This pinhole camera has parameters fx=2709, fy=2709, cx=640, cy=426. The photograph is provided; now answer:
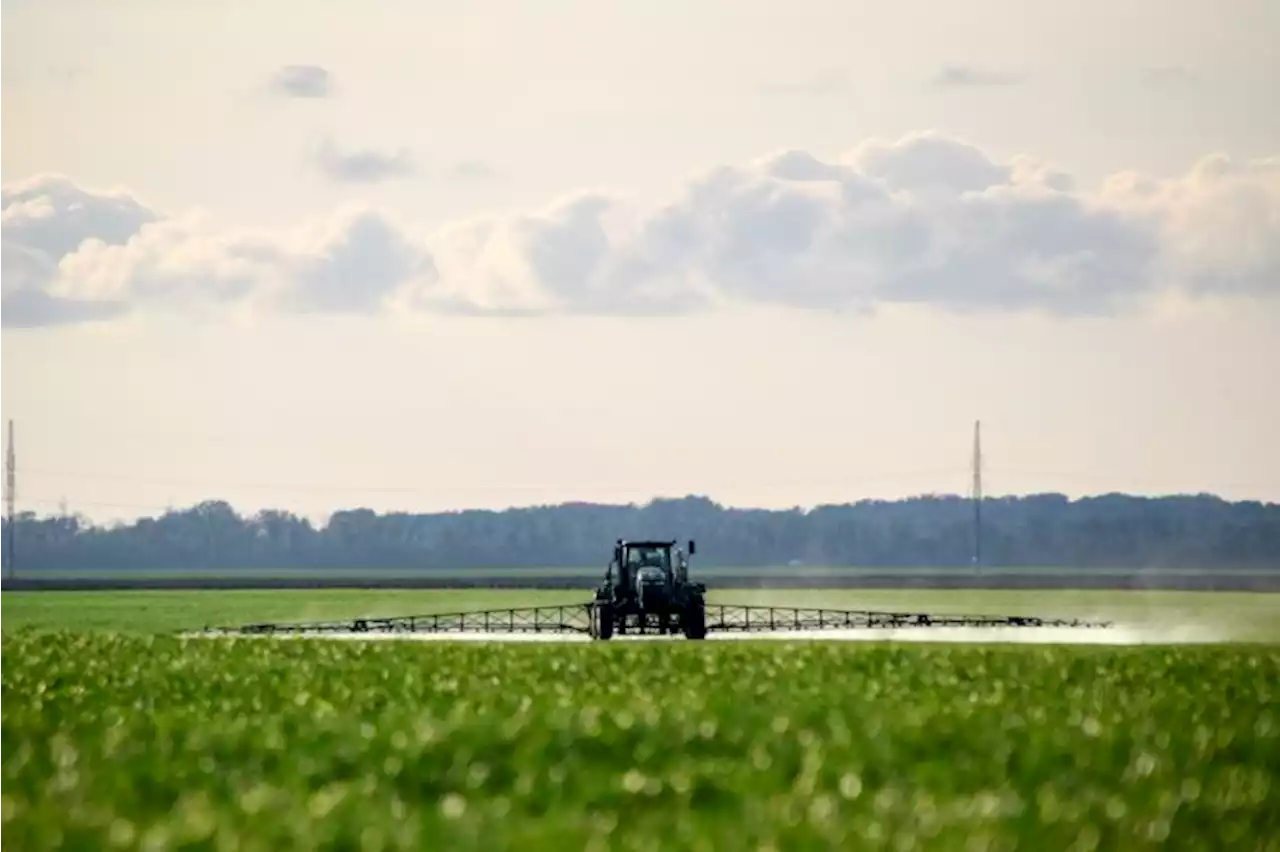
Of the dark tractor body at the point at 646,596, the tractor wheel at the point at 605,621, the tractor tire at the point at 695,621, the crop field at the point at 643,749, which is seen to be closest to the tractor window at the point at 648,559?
the dark tractor body at the point at 646,596

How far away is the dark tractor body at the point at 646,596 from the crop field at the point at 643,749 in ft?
70.5

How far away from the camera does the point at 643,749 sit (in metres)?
31.1

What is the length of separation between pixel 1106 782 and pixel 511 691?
14199mm

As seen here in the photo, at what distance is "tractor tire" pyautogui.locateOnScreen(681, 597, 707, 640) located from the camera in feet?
240

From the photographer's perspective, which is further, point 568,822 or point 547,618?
point 547,618

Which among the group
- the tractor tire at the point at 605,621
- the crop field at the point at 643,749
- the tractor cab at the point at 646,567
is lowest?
the crop field at the point at 643,749

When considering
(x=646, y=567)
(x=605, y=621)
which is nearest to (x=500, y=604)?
(x=646, y=567)

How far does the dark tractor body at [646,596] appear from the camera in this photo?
75062mm

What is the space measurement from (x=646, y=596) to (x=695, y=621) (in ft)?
9.26

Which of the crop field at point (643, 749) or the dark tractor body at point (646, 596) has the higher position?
the dark tractor body at point (646, 596)

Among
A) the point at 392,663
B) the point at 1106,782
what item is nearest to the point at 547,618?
the point at 392,663

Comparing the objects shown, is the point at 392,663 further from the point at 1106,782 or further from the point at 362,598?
the point at 362,598

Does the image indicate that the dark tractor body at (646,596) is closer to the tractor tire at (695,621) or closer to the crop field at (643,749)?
the tractor tire at (695,621)

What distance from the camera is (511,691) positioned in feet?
133
